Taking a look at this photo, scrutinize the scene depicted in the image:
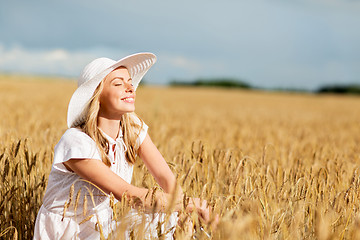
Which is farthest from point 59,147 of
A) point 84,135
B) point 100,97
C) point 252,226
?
point 252,226

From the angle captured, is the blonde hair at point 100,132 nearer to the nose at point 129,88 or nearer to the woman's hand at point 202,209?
the nose at point 129,88

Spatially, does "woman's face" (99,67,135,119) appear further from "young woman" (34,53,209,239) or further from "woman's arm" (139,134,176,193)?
"woman's arm" (139,134,176,193)

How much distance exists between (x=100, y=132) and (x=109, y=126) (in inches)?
2.9

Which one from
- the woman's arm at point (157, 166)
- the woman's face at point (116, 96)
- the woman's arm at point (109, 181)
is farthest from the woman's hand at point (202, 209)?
the woman's face at point (116, 96)

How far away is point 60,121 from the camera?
4.71 meters

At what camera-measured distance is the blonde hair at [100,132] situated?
166 cm

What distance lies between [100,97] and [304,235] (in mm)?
1049

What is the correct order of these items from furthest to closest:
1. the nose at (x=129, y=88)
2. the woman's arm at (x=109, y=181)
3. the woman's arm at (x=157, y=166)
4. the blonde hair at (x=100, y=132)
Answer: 1. the woman's arm at (x=157, y=166)
2. the nose at (x=129, y=88)
3. the blonde hair at (x=100, y=132)
4. the woman's arm at (x=109, y=181)

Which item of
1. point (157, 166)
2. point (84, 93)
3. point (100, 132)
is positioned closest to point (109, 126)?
point (100, 132)

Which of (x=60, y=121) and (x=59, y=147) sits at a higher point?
(x=59, y=147)

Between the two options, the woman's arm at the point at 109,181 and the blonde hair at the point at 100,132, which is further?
the blonde hair at the point at 100,132

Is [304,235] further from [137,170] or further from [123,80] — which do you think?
[137,170]

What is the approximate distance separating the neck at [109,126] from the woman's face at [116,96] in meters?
0.02

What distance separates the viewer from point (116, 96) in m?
1.71
